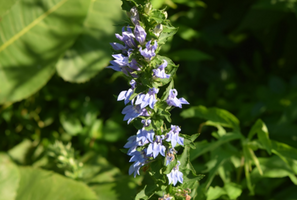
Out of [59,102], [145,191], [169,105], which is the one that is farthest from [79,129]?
[169,105]

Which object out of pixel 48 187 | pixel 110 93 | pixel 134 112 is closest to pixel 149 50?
pixel 134 112

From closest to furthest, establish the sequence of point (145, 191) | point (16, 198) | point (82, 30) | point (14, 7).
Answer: point (145, 191) → point (16, 198) → point (14, 7) → point (82, 30)

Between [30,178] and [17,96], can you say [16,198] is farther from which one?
[17,96]

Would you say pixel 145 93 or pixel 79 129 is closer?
pixel 145 93

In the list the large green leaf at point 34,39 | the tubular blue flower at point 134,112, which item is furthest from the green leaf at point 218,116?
the large green leaf at point 34,39

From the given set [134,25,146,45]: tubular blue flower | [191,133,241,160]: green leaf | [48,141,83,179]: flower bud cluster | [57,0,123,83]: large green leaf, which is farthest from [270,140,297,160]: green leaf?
[57,0,123,83]: large green leaf

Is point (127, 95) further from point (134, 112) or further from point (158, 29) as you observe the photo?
point (158, 29)

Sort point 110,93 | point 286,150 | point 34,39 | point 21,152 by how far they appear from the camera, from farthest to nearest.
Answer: point 110,93, point 21,152, point 34,39, point 286,150
